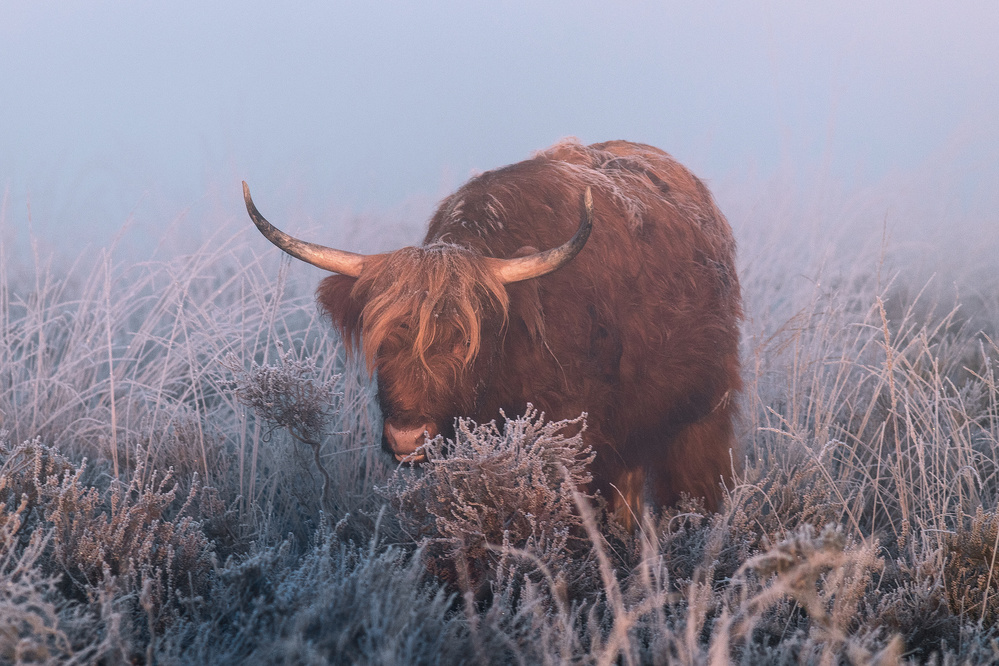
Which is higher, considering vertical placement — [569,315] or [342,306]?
[342,306]

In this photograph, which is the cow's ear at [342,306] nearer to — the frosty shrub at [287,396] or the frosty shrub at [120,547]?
the frosty shrub at [287,396]

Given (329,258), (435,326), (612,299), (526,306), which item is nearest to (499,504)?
(435,326)

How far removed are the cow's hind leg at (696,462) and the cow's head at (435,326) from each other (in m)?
1.25

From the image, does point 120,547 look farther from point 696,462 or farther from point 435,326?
point 696,462

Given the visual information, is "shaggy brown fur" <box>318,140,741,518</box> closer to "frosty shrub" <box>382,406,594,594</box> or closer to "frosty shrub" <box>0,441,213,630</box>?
"frosty shrub" <box>382,406,594,594</box>

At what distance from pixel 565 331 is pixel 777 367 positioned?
2.60m

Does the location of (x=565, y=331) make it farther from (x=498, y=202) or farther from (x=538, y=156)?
(x=538, y=156)

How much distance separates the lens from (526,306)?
3.32 meters

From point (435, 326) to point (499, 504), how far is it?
787 mm

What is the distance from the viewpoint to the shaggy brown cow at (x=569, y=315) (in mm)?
3111

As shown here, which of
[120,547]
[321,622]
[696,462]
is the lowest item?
[696,462]

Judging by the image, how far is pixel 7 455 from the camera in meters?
3.25

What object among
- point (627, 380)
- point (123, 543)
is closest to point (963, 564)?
point (627, 380)

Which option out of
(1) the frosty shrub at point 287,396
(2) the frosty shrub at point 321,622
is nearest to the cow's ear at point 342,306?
(1) the frosty shrub at point 287,396
